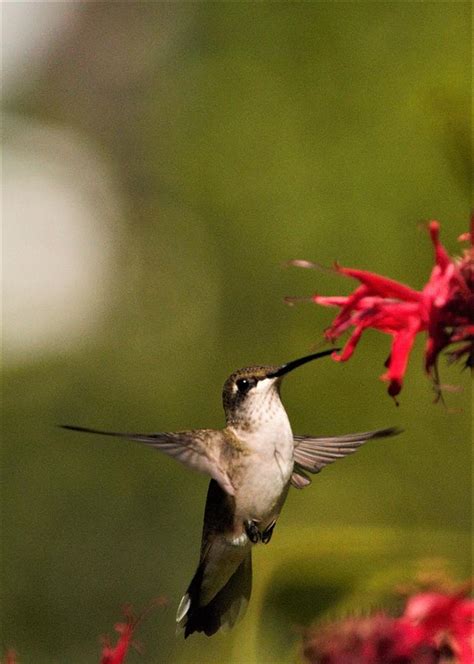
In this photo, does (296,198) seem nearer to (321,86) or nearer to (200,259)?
(321,86)

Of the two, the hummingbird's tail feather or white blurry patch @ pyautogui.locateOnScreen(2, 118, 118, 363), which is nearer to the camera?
the hummingbird's tail feather

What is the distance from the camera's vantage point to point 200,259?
5.72m

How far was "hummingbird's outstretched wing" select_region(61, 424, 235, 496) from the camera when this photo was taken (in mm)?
1218

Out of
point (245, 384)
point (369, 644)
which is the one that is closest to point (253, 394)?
point (245, 384)

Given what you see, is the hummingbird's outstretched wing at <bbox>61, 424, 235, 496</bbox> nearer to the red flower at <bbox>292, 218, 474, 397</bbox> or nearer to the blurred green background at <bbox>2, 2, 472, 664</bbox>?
the red flower at <bbox>292, 218, 474, 397</bbox>

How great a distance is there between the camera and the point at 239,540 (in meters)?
1.39

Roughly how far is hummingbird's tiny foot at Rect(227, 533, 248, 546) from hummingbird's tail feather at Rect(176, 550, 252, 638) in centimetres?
4

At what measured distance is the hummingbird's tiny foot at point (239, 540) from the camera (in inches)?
54.5

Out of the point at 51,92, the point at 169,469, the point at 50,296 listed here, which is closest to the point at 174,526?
the point at 169,469

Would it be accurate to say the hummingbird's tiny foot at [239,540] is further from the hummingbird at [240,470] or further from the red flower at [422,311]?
the red flower at [422,311]

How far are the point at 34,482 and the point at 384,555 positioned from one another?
13.9 feet

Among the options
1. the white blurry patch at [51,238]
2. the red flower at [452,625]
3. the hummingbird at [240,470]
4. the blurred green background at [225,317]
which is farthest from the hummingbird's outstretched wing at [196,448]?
the white blurry patch at [51,238]

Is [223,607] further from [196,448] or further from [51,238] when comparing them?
[51,238]

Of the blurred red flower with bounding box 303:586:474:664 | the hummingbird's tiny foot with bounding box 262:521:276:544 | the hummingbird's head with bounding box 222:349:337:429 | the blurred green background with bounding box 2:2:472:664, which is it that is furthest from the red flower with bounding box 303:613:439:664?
the blurred green background with bounding box 2:2:472:664
